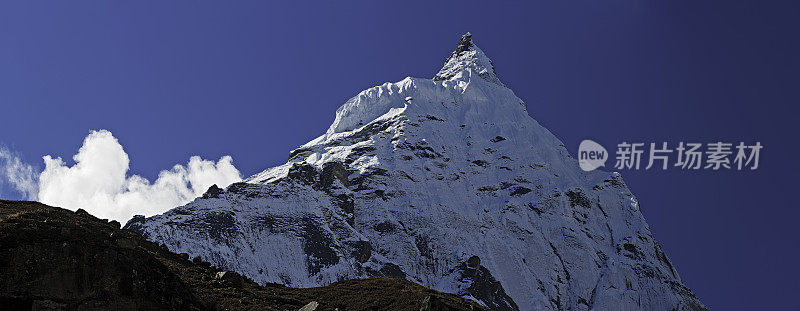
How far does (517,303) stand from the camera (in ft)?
628

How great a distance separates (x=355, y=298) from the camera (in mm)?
48719

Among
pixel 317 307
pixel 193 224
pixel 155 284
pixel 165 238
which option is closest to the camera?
pixel 155 284

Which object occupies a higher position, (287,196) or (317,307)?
(287,196)

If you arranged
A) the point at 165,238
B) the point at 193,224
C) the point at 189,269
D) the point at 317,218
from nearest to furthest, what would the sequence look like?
the point at 189,269 < the point at 165,238 < the point at 193,224 < the point at 317,218

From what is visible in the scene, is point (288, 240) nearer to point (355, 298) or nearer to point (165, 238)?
point (165, 238)

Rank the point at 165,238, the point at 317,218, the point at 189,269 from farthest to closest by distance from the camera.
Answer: the point at 317,218 → the point at 165,238 → the point at 189,269

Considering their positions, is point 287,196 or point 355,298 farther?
point 287,196

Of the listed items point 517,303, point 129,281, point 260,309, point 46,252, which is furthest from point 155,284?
point 517,303

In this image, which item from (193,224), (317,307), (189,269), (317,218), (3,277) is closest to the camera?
(3,277)

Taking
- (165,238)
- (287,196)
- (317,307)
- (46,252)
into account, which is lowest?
(317,307)

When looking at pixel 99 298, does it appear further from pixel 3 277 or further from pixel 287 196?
pixel 287 196

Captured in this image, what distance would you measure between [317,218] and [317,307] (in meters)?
145

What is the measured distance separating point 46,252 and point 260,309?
39.2 ft

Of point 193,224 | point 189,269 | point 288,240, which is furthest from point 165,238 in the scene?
point 189,269
